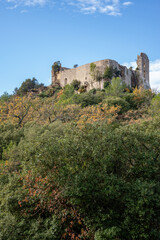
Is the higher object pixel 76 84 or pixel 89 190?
pixel 76 84

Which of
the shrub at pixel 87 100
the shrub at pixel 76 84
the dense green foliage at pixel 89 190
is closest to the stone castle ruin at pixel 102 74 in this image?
the shrub at pixel 76 84

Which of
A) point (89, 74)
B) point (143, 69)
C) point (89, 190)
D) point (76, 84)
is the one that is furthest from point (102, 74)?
point (89, 190)

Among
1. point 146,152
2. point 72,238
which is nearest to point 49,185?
point 72,238

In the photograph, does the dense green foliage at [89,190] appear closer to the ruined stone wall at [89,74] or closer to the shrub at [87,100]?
the shrub at [87,100]

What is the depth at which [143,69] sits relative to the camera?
47969mm

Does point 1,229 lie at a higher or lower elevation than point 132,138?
lower

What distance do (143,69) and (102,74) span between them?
1312cm

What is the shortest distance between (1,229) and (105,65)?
36815 millimetres

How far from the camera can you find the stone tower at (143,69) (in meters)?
46.6

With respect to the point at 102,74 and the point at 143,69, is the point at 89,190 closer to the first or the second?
the point at 102,74

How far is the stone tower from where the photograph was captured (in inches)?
1835

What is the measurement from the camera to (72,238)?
25.3ft

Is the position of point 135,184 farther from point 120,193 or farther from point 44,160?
point 44,160

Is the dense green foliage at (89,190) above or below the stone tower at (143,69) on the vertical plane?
below
